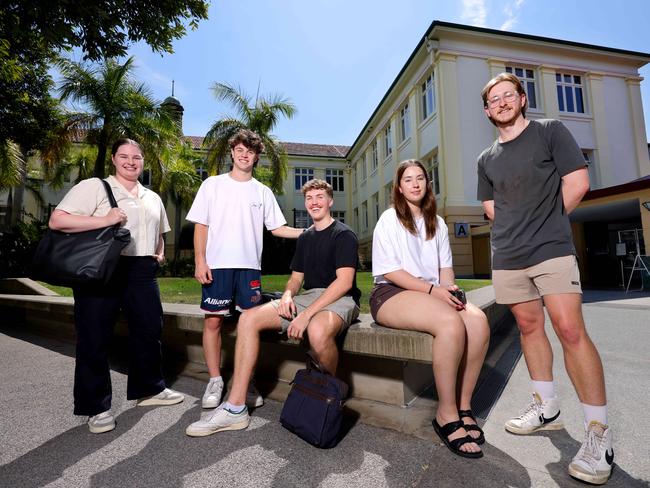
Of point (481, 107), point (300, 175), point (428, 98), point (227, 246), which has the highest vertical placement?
point (300, 175)

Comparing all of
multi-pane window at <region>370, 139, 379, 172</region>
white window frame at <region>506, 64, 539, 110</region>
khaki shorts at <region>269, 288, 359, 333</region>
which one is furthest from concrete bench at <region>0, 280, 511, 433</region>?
multi-pane window at <region>370, 139, 379, 172</region>

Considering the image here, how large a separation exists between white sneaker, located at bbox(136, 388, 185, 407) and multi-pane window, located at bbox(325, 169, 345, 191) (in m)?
30.3

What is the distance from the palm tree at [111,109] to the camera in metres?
14.4

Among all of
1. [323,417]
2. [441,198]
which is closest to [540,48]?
[441,198]

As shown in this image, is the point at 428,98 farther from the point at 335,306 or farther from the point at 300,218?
the point at 335,306

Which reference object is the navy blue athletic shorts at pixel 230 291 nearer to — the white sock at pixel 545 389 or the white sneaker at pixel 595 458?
the white sock at pixel 545 389

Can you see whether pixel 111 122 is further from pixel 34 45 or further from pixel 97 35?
pixel 97 35

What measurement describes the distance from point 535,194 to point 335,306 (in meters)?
1.35

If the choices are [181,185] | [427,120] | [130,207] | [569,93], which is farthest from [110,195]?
[181,185]

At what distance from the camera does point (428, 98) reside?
17.4 meters

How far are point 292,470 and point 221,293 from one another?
1301 millimetres

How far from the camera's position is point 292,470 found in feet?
5.93

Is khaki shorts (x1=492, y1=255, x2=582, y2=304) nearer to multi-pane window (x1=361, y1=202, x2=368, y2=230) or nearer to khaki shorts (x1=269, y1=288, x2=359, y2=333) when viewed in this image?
khaki shorts (x1=269, y1=288, x2=359, y2=333)

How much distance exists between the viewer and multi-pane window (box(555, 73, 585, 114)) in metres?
17.2
